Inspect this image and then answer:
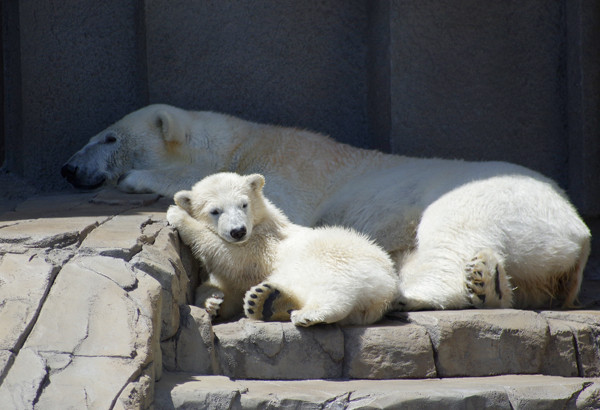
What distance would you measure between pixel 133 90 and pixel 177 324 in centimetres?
353

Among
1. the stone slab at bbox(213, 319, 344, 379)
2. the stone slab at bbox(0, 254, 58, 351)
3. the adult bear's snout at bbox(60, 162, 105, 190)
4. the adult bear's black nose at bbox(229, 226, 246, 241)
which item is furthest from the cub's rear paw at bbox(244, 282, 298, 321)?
the adult bear's snout at bbox(60, 162, 105, 190)

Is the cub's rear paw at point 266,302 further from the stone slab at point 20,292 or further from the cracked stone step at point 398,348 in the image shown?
the stone slab at point 20,292

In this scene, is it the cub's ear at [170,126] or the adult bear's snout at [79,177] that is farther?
the adult bear's snout at [79,177]

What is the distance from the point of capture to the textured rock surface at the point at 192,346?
2803mm

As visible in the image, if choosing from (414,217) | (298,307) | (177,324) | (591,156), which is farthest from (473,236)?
(591,156)

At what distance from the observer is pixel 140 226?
3992mm

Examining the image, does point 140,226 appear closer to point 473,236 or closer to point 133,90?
point 473,236

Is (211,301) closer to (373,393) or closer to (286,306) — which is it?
(286,306)

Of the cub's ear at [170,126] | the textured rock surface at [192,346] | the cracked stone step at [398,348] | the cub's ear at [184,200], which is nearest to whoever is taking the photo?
the textured rock surface at [192,346]

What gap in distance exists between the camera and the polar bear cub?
3598mm

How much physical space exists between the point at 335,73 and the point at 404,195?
1903 millimetres

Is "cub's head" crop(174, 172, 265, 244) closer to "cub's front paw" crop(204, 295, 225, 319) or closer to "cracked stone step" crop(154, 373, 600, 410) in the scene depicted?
"cub's front paw" crop(204, 295, 225, 319)

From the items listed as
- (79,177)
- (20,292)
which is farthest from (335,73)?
(20,292)

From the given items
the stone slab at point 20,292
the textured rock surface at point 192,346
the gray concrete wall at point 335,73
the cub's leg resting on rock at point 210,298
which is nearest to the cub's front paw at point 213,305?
the cub's leg resting on rock at point 210,298
